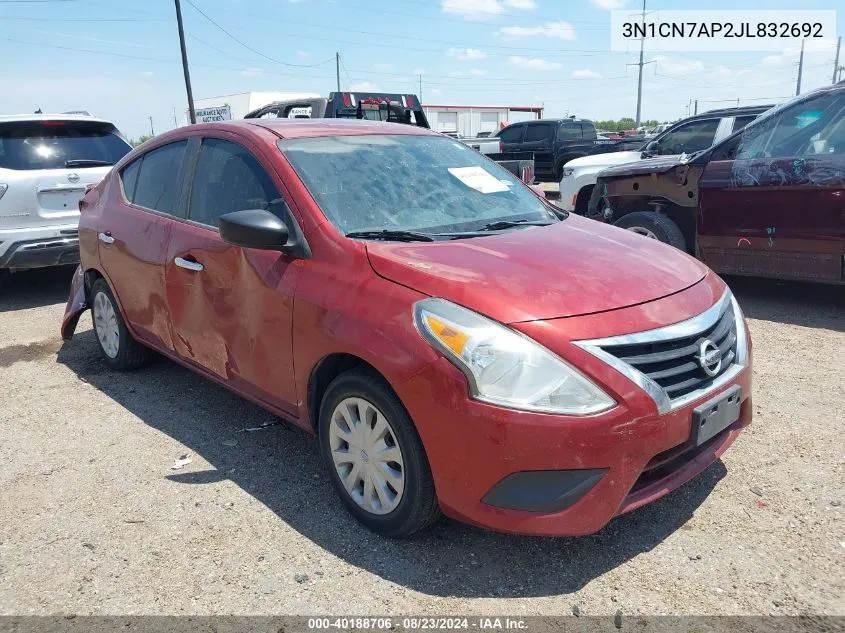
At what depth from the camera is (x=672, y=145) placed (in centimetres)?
1010

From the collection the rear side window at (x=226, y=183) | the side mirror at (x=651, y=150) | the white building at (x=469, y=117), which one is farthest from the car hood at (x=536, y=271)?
the white building at (x=469, y=117)

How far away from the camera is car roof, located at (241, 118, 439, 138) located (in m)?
3.62

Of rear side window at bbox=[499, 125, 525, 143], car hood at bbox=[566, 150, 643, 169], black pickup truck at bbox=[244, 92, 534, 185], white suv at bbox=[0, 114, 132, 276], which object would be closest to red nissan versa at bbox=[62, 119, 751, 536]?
white suv at bbox=[0, 114, 132, 276]

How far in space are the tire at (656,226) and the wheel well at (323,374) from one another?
4.37 metres

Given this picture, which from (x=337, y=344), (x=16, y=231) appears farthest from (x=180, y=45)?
(x=337, y=344)

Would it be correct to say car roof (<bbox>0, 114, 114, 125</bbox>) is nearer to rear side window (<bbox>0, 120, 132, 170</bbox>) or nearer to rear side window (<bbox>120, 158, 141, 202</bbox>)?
rear side window (<bbox>0, 120, 132, 170</bbox>)

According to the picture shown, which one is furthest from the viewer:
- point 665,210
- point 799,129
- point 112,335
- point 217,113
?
point 217,113

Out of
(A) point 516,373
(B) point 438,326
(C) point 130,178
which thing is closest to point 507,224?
(B) point 438,326

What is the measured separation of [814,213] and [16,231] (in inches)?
280

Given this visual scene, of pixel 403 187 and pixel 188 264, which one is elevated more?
pixel 403 187

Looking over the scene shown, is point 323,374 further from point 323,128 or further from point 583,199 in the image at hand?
point 583,199

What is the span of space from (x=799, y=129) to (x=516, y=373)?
15.1ft

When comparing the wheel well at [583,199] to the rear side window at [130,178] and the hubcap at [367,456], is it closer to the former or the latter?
the rear side window at [130,178]

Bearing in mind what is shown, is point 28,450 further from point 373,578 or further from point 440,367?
point 440,367
